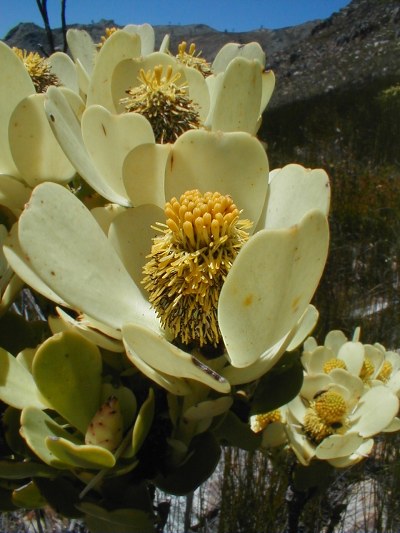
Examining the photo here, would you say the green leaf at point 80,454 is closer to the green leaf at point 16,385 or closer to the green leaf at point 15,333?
the green leaf at point 16,385

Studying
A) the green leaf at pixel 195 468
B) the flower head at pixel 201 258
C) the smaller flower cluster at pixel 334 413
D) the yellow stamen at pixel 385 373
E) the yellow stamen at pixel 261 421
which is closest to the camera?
the flower head at pixel 201 258

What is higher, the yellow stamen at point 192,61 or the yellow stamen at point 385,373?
the yellow stamen at point 192,61

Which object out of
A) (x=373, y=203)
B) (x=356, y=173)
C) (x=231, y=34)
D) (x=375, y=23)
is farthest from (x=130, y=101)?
(x=231, y=34)

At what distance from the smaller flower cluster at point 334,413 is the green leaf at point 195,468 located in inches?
12.2

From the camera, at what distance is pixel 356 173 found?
4.46 metres

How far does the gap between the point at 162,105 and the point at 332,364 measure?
60 centimetres

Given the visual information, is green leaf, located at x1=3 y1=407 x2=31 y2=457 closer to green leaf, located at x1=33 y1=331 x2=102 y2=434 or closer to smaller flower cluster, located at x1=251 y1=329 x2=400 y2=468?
green leaf, located at x1=33 y1=331 x2=102 y2=434

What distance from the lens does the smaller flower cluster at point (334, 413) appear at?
0.78m

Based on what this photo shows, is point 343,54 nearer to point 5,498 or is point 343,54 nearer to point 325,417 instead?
point 325,417

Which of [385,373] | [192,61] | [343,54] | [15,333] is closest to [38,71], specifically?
[192,61]

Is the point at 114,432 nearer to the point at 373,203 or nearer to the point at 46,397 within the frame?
the point at 46,397

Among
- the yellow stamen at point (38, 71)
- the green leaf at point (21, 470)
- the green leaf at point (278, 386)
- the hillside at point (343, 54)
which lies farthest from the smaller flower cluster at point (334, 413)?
the hillside at point (343, 54)

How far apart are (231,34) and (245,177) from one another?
51.0 meters

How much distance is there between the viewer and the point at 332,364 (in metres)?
0.95
